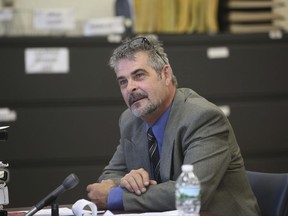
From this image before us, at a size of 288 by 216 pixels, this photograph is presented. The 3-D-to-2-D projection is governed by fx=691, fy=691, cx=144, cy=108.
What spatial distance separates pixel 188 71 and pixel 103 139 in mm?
938

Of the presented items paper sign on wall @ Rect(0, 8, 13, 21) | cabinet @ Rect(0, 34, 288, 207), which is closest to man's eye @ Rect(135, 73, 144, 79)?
cabinet @ Rect(0, 34, 288, 207)

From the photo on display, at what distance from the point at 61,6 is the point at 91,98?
104cm

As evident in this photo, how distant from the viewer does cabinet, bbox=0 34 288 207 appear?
5.78 metres

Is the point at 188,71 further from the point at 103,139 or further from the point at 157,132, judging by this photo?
the point at 157,132

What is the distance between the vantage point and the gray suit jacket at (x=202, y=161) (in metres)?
3.04

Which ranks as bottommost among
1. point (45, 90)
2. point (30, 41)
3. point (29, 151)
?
point (29, 151)

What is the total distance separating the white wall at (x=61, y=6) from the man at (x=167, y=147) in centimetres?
295

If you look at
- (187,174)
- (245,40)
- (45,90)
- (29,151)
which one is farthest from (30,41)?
(187,174)

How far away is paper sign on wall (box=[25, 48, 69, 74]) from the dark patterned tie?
2488mm

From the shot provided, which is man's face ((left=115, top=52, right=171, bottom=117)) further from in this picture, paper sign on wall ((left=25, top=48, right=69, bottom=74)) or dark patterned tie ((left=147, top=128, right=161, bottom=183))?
paper sign on wall ((left=25, top=48, right=69, bottom=74))

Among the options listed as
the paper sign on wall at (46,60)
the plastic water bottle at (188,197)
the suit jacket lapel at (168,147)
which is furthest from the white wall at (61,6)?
the plastic water bottle at (188,197)

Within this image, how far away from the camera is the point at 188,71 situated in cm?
596

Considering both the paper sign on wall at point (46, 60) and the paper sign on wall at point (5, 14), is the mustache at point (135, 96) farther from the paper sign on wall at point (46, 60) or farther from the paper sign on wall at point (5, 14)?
the paper sign on wall at point (5, 14)

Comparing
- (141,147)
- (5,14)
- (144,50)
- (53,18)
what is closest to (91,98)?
(53,18)
